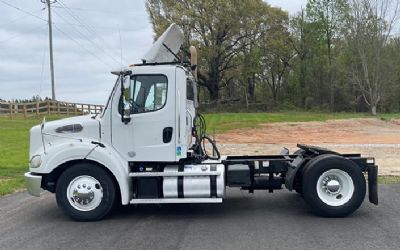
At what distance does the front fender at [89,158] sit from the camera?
8414 mm

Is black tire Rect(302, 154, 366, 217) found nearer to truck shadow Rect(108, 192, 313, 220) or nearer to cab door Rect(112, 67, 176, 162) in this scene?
truck shadow Rect(108, 192, 313, 220)

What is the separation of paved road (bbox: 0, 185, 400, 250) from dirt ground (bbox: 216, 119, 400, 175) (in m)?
6.12

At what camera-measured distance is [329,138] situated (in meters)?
28.1

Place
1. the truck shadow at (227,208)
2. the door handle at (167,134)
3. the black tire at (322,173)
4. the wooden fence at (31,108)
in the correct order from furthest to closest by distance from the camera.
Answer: the wooden fence at (31,108) < the truck shadow at (227,208) < the door handle at (167,134) < the black tire at (322,173)

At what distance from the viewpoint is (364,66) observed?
176 feet

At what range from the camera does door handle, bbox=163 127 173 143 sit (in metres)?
8.54

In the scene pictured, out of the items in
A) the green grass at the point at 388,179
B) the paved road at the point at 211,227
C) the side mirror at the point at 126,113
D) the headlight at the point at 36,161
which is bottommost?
the paved road at the point at 211,227

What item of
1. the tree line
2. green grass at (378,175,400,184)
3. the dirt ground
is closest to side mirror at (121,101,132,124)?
green grass at (378,175,400,184)

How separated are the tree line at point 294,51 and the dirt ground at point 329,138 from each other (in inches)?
605

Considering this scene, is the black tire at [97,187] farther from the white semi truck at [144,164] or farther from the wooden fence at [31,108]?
the wooden fence at [31,108]

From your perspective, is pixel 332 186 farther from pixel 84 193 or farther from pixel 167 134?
pixel 84 193

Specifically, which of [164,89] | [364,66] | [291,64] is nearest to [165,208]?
[164,89]

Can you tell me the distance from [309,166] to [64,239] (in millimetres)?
4056

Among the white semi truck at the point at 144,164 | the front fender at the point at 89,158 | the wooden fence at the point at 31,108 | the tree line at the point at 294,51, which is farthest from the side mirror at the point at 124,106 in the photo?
the tree line at the point at 294,51
